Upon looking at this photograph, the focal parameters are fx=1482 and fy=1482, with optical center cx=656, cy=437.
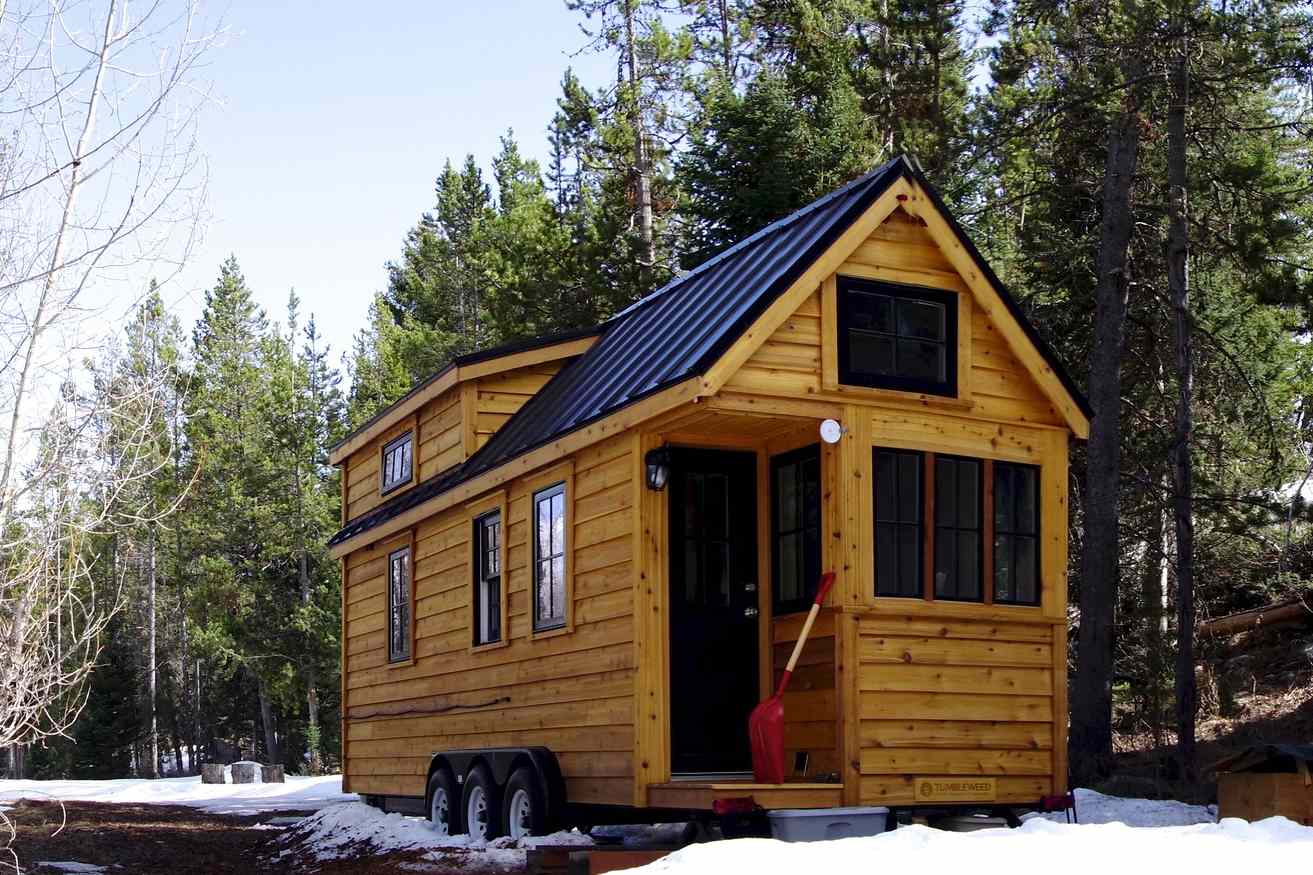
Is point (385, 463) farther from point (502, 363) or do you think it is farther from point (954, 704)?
point (954, 704)

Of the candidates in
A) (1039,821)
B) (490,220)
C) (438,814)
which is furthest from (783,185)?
(490,220)

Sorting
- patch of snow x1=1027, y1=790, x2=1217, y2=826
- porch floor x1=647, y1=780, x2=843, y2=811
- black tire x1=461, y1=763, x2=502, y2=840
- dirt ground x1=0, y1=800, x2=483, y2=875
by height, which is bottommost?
dirt ground x1=0, y1=800, x2=483, y2=875

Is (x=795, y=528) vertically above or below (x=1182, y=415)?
below

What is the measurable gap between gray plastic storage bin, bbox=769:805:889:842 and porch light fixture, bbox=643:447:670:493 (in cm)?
256

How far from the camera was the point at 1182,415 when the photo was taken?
17844mm

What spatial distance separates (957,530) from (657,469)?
2.40 metres

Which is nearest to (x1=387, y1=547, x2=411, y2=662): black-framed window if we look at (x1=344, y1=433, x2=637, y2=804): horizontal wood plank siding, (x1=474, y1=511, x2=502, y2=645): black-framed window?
(x1=344, y1=433, x2=637, y2=804): horizontal wood plank siding

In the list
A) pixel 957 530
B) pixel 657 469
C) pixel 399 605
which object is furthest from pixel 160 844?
pixel 957 530

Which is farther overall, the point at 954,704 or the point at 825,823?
the point at 954,704

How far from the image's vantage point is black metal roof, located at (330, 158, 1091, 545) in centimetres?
1095

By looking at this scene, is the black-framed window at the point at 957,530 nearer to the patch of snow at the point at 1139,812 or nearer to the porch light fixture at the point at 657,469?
the porch light fixture at the point at 657,469

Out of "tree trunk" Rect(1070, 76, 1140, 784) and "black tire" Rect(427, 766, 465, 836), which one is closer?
"black tire" Rect(427, 766, 465, 836)

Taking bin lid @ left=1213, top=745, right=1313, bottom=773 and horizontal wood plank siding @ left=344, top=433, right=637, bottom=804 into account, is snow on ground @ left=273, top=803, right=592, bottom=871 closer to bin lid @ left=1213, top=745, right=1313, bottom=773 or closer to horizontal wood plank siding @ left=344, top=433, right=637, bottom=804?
horizontal wood plank siding @ left=344, top=433, right=637, bottom=804

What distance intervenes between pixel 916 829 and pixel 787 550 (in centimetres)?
378
